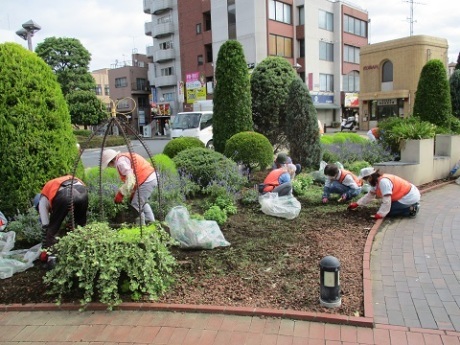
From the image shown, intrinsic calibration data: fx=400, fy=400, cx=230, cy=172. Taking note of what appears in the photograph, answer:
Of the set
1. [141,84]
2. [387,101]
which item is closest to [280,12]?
[387,101]

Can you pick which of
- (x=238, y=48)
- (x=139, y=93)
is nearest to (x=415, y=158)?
(x=238, y=48)

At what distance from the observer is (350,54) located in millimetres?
44719

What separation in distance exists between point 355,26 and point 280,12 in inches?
446

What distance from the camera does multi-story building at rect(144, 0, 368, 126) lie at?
1490 inches

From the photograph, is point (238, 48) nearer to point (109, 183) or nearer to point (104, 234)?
point (109, 183)

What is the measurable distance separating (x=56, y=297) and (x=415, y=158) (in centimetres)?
801

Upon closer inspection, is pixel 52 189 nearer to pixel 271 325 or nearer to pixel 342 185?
pixel 271 325

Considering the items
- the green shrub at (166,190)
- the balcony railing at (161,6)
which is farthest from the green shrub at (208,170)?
the balcony railing at (161,6)

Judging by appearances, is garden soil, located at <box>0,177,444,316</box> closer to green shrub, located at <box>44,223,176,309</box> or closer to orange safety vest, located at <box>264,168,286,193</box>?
green shrub, located at <box>44,223,176,309</box>

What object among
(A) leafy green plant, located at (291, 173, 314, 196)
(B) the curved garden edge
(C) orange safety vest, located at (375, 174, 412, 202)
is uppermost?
(C) orange safety vest, located at (375, 174, 412, 202)

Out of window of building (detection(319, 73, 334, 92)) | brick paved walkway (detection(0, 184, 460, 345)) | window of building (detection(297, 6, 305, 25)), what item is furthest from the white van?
window of building (detection(319, 73, 334, 92))

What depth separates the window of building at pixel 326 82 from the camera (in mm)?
41944

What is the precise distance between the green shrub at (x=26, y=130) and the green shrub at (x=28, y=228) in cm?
38

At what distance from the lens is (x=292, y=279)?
4281 millimetres
